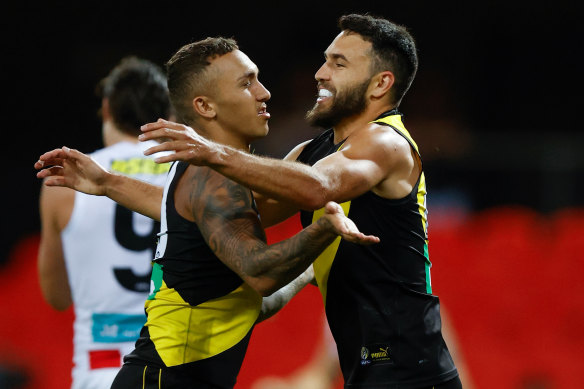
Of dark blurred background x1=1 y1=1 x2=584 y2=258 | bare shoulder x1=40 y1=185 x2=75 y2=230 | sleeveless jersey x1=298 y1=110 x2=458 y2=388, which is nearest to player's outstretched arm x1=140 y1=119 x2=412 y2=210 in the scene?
sleeveless jersey x1=298 y1=110 x2=458 y2=388

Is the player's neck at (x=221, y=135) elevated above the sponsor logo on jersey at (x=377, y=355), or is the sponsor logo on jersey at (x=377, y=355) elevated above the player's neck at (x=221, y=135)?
the player's neck at (x=221, y=135)

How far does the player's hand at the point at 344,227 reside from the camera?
2.71 m

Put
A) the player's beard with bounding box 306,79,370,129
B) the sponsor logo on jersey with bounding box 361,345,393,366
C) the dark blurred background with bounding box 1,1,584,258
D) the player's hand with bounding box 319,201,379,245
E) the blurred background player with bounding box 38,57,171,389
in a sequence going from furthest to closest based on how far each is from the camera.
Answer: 1. the dark blurred background with bounding box 1,1,584,258
2. the blurred background player with bounding box 38,57,171,389
3. the player's beard with bounding box 306,79,370,129
4. the sponsor logo on jersey with bounding box 361,345,393,366
5. the player's hand with bounding box 319,201,379,245

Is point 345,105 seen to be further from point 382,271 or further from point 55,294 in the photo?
point 55,294

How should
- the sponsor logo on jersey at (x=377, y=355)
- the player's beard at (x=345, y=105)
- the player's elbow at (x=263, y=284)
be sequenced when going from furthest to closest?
the player's beard at (x=345, y=105), the sponsor logo on jersey at (x=377, y=355), the player's elbow at (x=263, y=284)

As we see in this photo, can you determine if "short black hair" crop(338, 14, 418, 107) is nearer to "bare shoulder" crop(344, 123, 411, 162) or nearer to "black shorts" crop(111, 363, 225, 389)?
"bare shoulder" crop(344, 123, 411, 162)

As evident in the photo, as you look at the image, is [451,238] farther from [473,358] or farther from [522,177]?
[522,177]

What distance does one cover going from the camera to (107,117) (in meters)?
4.93

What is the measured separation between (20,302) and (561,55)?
26.7 feet

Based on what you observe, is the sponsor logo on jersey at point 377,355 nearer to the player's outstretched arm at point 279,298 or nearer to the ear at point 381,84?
the player's outstretched arm at point 279,298

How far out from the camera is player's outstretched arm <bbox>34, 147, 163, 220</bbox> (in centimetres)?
383

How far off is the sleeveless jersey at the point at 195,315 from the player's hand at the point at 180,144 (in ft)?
1.66

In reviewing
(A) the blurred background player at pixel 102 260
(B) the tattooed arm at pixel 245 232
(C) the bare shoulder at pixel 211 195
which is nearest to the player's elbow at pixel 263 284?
(B) the tattooed arm at pixel 245 232

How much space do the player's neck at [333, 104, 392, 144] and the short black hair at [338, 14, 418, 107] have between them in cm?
9
